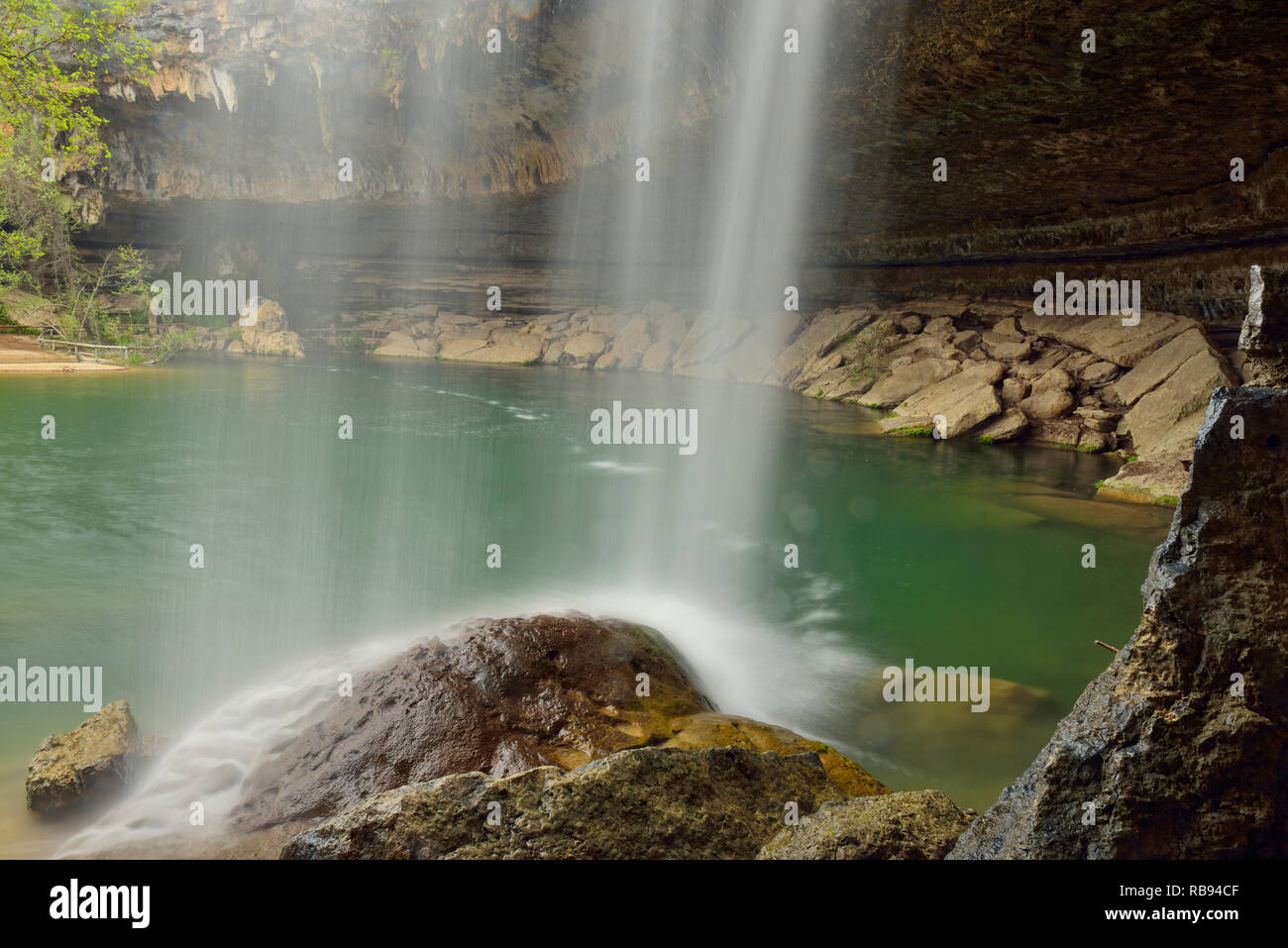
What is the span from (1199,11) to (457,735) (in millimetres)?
12082

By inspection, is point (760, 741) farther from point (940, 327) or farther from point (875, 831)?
point (940, 327)

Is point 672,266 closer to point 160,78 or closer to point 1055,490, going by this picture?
point 160,78

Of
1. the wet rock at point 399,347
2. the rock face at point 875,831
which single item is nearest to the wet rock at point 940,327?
the rock face at point 875,831

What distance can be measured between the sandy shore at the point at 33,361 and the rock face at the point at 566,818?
30.6 m

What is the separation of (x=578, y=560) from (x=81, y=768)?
6.84 m

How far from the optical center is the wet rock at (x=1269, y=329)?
110 inches

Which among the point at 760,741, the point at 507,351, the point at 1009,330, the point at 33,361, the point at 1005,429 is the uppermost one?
the point at 507,351

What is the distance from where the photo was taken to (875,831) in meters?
2.93

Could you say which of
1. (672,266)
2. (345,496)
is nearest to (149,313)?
(672,266)

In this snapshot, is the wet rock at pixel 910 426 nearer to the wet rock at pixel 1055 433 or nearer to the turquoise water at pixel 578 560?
the turquoise water at pixel 578 560

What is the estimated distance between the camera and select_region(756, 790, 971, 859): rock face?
9.43 feet

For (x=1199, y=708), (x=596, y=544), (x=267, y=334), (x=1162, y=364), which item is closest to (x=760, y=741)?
(x=1199, y=708)

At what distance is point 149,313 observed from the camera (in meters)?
38.7

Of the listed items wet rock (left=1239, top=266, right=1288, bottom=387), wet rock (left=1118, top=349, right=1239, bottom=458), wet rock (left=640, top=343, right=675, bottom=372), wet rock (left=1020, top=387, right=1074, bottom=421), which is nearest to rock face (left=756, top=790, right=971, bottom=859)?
wet rock (left=1239, top=266, right=1288, bottom=387)
